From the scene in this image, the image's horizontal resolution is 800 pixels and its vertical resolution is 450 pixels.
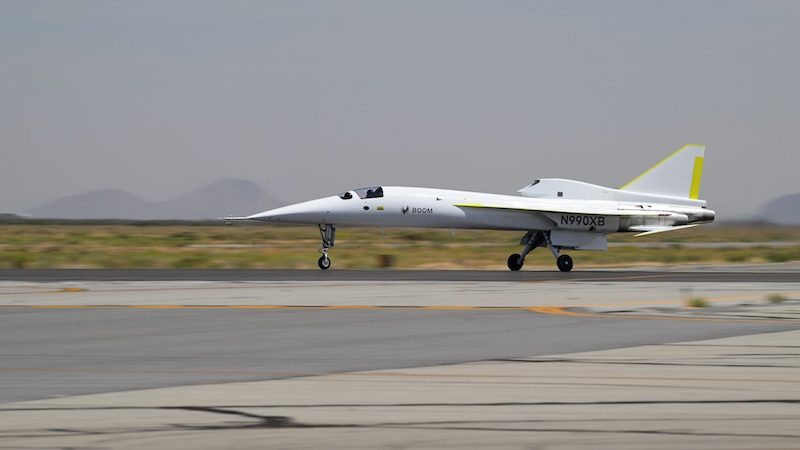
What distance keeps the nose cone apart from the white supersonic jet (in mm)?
32

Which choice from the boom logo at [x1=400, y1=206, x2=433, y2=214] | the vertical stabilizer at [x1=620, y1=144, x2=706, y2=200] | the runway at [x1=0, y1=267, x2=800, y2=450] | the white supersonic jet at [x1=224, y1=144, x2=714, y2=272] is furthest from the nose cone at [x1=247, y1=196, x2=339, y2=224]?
the runway at [x1=0, y1=267, x2=800, y2=450]

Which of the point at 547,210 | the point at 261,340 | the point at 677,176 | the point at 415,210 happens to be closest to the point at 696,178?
the point at 677,176

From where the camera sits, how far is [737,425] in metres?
8.37

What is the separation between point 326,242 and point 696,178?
530 inches

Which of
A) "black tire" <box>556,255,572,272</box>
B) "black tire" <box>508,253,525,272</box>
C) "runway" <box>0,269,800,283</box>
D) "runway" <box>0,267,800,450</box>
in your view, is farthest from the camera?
"black tire" <box>508,253,525,272</box>

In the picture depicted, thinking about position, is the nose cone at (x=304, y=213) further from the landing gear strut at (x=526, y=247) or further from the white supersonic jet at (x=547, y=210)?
the landing gear strut at (x=526, y=247)

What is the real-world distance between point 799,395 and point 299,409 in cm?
441

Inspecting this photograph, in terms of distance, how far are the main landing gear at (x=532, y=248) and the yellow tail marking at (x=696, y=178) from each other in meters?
5.82

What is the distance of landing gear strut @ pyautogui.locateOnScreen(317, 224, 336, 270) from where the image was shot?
34.8m

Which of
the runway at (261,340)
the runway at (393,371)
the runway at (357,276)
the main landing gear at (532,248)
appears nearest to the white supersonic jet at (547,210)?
the main landing gear at (532,248)

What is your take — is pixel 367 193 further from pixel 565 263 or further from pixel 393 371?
pixel 393 371

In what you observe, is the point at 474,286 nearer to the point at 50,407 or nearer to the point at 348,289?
the point at 348,289

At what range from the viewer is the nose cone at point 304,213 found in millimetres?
35781

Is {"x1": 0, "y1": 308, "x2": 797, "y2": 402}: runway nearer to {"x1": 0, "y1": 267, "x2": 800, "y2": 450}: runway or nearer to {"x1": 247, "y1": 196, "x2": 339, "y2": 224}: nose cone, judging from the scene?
{"x1": 0, "y1": 267, "x2": 800, "y2": 450}: runway
